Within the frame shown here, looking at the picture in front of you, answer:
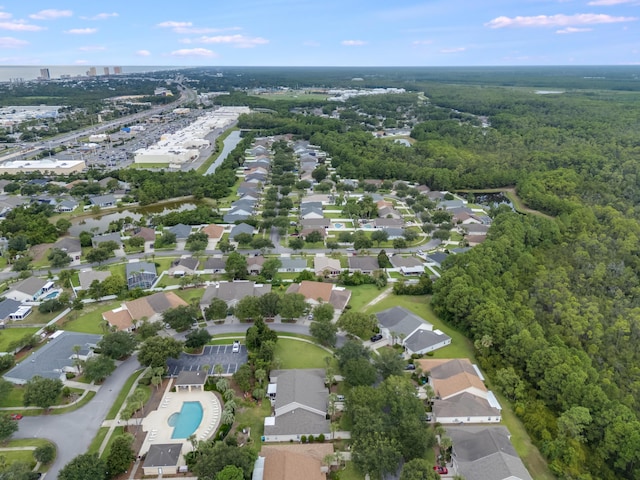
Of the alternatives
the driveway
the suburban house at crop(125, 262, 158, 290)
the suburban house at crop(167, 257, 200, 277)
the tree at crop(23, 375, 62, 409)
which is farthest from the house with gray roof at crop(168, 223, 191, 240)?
the tree at crop(23, 375, 62, 409)

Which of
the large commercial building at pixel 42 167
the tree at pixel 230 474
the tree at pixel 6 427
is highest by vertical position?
the large commercial building at pixel 42 167

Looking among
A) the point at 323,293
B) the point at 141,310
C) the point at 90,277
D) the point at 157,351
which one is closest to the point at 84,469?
the point at 157,351

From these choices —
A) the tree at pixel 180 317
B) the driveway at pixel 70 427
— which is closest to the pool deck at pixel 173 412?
the driveway at pixel 70 427

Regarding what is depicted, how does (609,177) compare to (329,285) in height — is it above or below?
above

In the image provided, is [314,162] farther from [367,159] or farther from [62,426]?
[62,426]

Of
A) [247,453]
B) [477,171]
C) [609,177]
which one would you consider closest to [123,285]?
[247,453]

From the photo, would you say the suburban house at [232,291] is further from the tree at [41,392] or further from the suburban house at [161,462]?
the suburban house at [161,462]

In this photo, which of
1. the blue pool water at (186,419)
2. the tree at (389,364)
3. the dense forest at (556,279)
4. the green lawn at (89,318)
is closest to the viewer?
the dense forest at (556,279)

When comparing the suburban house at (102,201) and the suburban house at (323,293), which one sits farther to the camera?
the suburban house at (102,201)
